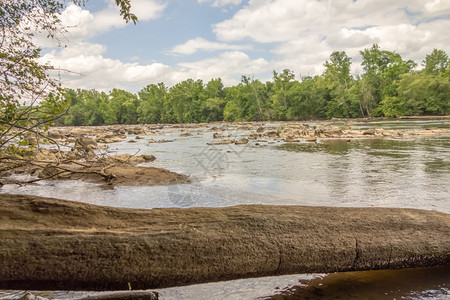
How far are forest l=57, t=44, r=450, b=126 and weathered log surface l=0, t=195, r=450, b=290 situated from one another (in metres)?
59.0

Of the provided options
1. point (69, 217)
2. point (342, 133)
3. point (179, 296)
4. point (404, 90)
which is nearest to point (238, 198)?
point (179, 296)

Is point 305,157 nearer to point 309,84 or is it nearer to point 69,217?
point 69,217

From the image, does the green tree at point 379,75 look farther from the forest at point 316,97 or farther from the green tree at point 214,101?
the green tree at point 214,101

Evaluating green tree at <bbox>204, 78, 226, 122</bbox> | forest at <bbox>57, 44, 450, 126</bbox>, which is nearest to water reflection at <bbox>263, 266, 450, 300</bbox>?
forest at <bbox>57, 44, 450, 126</bbox>

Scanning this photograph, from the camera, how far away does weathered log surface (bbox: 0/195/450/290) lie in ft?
10.2

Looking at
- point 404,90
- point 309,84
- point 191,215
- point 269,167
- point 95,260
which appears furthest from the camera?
point 309,84

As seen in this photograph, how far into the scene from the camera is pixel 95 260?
10.3 ft

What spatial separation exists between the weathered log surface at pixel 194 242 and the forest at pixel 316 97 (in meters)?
59.0

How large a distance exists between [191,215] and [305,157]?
49.7 feet

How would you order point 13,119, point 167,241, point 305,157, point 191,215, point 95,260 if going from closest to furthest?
point 95,260 < point 167,241 < point 191,215 < point 13,119 < point 305,157

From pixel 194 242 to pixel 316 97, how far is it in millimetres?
81777

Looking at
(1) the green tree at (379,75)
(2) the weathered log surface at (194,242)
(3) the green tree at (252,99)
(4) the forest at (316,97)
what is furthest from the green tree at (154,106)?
(2) the weathered log surface at (194,242)

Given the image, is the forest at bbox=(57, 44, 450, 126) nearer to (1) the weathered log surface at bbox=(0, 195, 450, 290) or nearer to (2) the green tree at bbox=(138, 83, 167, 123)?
(2) the green tree at bbox=(138, 83, 167, 123)

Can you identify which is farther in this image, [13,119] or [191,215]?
[13,119]
